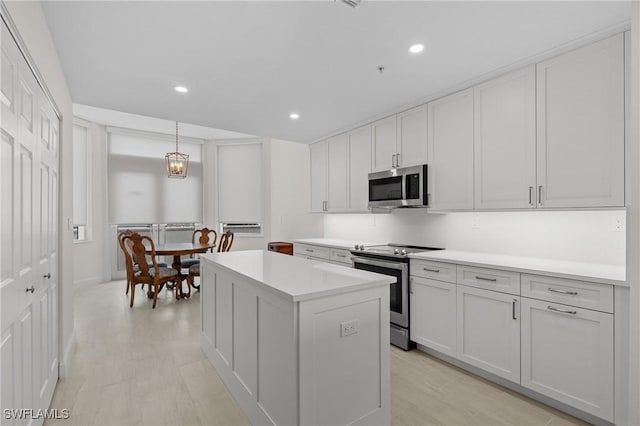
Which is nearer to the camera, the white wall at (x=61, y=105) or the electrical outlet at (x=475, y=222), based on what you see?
the white wall at (x=61, y=105)

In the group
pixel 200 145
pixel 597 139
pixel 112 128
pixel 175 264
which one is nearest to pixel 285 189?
pixel 200 145

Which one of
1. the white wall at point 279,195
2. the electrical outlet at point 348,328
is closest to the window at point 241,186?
the white wall at point 279,195

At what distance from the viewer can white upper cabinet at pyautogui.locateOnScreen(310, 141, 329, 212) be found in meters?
4.70

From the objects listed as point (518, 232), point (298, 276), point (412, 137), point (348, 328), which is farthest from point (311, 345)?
point (412, 137)

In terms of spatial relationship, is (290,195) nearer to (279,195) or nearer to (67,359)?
(279,195)

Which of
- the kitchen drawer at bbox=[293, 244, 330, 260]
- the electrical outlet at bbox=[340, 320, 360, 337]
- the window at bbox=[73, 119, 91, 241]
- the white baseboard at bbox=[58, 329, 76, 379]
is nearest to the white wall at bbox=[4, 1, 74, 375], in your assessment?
the white baseboard at bbox=[58, 329, 76, 379]

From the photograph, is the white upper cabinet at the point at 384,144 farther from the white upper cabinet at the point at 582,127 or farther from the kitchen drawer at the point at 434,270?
the white upper cabinet at the point at 582,127

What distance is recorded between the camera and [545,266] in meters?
2.24

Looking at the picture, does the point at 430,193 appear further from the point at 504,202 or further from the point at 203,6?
the point at 203,6

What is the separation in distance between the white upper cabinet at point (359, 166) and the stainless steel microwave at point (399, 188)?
176 millimetres

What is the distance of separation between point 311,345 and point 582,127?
2.33 m

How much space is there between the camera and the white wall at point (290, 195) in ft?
20.8

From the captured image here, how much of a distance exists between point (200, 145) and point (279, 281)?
18.6 feet

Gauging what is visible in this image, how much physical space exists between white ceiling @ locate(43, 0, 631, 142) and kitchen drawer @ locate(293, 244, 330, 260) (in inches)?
74.7
